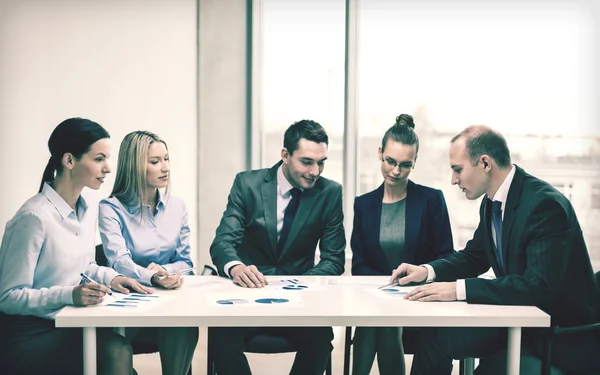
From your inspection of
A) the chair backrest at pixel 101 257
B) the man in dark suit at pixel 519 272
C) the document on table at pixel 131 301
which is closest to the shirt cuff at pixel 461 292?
the man in dark suit at pixel 519 272

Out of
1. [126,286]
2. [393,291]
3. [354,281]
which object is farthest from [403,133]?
[126,286]

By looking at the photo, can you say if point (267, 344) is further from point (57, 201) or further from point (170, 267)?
point (57, 201)

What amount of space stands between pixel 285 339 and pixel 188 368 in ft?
1.62

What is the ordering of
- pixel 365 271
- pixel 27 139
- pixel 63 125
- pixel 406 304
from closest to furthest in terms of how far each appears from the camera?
pixel 406 304 < pixel 63 125 < pixel 365 271 < pixel 27 139

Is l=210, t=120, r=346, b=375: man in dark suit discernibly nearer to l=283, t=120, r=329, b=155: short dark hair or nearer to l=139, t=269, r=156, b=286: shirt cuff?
l=283, t=120, r=329, b=155: short dark hair

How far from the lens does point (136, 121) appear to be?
5574mm

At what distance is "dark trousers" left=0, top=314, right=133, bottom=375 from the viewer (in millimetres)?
2482

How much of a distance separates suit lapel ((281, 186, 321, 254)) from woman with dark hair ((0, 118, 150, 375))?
3.21ft

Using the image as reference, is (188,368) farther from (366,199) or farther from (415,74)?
(415,74)

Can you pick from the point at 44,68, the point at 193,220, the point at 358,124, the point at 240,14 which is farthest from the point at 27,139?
the point at 358,124

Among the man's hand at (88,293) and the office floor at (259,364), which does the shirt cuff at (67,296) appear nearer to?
the man's hand at (88,293)

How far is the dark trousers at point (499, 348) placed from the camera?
102 inches

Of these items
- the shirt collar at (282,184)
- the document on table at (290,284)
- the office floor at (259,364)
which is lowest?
the office floor at (259,364)

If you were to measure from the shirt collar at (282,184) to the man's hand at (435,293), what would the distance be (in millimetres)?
1121
